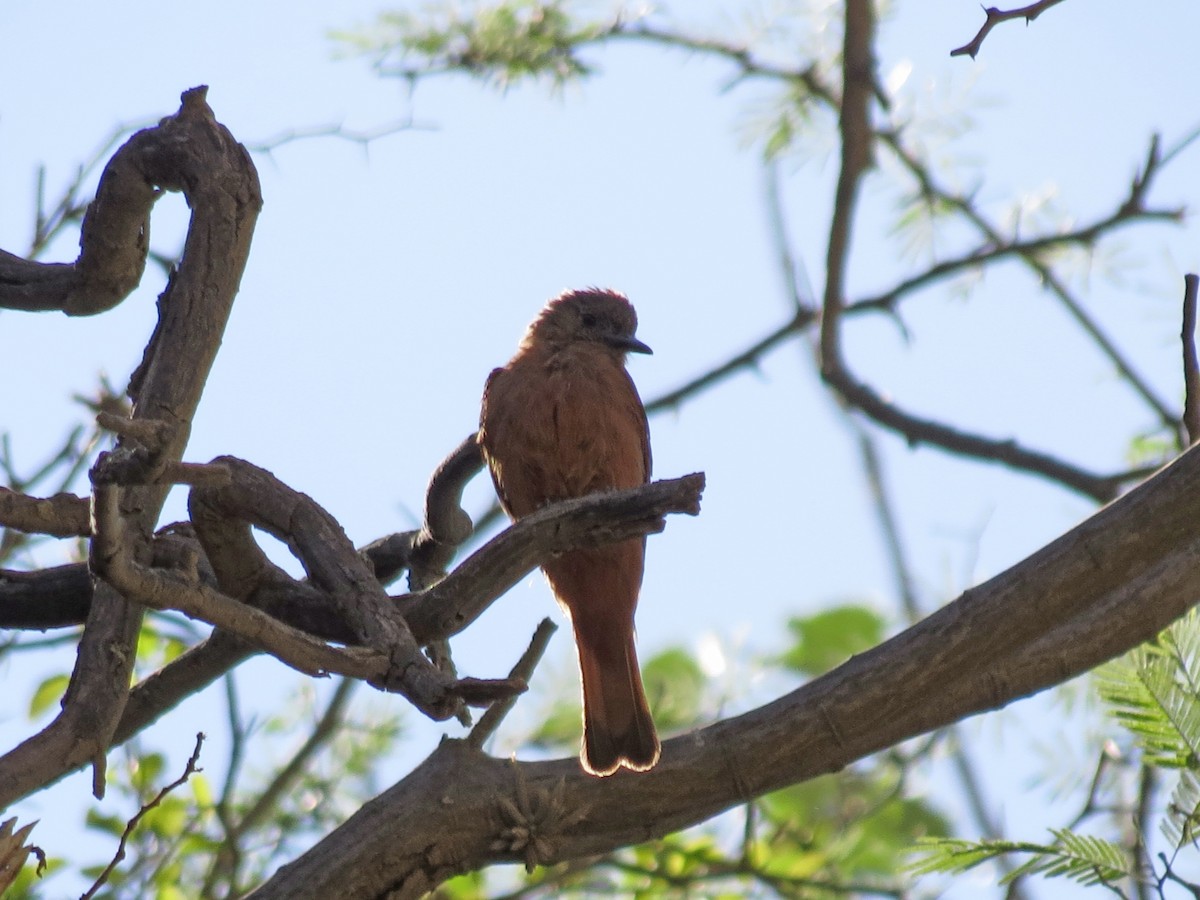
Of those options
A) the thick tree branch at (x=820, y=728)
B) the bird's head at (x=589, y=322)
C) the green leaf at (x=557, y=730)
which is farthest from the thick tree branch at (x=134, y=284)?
the green leaf at (x=557, y=730)

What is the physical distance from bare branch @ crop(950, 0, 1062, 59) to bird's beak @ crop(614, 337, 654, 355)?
3198 mm

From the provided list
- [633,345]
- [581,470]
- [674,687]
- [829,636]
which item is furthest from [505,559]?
[829,636]

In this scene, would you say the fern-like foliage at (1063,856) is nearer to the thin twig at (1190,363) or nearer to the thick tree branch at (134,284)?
the thin twig at (1190,363)

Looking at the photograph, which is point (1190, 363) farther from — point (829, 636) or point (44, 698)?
point (829, 636)

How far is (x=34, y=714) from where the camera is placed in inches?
179

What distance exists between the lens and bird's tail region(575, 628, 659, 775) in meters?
3.71

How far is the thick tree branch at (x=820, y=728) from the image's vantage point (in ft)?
9.78

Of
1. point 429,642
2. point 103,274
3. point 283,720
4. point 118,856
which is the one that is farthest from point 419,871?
point 283,720

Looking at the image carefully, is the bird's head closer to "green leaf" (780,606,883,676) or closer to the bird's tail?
the bird's tail

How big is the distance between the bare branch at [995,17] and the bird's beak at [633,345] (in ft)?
10.5

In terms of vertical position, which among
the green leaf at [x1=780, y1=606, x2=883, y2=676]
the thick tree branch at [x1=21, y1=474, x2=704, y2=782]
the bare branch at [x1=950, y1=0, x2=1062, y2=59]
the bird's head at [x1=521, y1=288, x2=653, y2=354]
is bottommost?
the thick tree branch at [x1=21, y1=474, x2=704, y2=782]

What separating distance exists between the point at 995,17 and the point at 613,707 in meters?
2.55

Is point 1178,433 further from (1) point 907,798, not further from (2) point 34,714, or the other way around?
(2) point 34,714

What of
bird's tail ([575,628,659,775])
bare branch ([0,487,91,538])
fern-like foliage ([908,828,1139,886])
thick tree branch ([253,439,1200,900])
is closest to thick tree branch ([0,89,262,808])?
bare branch ([0,487,91,538])
